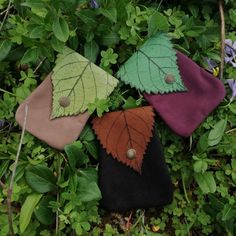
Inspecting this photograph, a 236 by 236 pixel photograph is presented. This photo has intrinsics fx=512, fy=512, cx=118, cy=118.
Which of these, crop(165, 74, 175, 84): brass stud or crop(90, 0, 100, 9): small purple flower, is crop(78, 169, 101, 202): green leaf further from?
crop(90, 0, 100, 9): small purple flower

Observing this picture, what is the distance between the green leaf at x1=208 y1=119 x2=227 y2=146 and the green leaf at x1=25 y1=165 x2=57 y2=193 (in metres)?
0.40

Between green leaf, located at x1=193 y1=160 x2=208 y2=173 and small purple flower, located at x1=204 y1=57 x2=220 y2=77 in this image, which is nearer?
green leaf, located at x1=193 y1=160 x2=208 y2=173

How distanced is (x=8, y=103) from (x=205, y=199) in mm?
562

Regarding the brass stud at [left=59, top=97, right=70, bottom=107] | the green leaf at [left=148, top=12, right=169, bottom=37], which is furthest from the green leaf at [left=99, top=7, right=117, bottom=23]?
the brass stud at [left=59, top=97, right=70, bottom=107]

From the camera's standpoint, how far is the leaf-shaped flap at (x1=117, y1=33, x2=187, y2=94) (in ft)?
4.24

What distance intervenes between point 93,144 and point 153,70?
243 millimetres

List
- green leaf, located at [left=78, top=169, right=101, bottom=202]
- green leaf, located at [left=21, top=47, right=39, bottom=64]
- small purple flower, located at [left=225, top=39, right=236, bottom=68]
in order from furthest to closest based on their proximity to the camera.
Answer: small purple flower, located at [left=225, top=39, right=236, bottom=68], green leaf, located at [left=21, top=47, right=39, bottom=64], green leaf, located at [left=78, top=169, right=101, bottom=202]

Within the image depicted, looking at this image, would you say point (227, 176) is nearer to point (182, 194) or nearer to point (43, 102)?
point (182, 194)

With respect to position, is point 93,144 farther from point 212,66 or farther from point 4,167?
point 212,66

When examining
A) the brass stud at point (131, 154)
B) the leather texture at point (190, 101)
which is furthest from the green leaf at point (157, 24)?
the brass stud at point (131, 154)

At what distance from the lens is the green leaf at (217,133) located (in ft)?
4.22

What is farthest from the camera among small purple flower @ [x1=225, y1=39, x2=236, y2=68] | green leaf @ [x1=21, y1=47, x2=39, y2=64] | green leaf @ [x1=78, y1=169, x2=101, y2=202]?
small purple flower @ [x1=225, y1=39, x2=236, y2=68]

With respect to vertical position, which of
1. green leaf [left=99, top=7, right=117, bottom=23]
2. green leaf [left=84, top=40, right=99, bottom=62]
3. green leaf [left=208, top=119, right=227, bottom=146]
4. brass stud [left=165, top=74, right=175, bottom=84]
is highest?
green leaf [left=99, top=7, right=117, bottom=23]

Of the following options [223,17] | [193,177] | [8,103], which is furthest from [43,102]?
[223,17]
